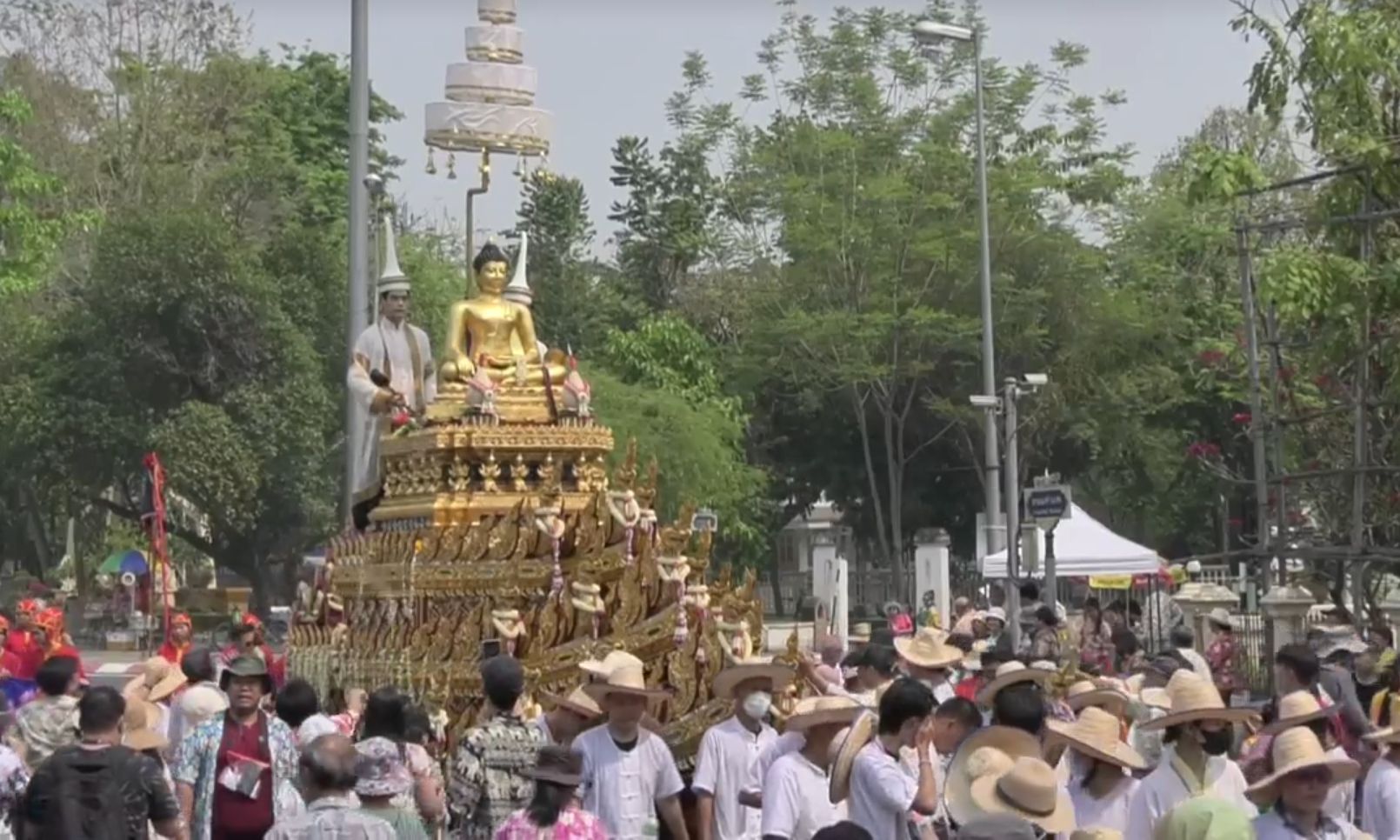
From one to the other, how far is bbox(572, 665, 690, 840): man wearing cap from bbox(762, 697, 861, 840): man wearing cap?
1.08m

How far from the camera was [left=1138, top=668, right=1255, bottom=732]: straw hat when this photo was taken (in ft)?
28.2

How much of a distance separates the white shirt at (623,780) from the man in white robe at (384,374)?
7.45 meters

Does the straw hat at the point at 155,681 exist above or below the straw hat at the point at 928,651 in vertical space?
below

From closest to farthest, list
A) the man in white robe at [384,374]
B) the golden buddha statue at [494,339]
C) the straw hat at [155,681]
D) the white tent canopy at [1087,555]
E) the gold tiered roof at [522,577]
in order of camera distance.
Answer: the straw hat at [155,681], the gold tiered roof at [522,577], the golden buddha statue at [494,339], the man in white robe at [384,374], the white tent canopy at [1087,555]

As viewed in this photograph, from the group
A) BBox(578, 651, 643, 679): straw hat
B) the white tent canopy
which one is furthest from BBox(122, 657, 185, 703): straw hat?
the white tent canopy

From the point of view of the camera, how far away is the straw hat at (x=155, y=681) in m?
11.9

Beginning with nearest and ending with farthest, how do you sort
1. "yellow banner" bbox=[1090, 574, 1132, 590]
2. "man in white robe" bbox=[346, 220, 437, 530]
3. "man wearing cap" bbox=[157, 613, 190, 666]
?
"man wearing cap" bbox=[157, 613, 190, 666] → "man in white robe" bbox=[346, 220, 437, 530] → "yellow banner" bbox=[1090, 574, 1132, 590]

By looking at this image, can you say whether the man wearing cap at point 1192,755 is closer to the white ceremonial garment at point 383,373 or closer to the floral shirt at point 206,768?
the floral shirt at point 206,768

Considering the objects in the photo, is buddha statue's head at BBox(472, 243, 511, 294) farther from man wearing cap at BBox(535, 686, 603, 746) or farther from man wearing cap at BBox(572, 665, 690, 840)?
man wearing cap at BBox(572, 665, 690, 840)

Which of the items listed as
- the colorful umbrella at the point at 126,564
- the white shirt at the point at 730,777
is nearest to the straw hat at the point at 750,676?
the white shirt at the point at 730,777

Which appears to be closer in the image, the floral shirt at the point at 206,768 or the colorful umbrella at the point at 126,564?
→ the floral shirt at the point at 206,768

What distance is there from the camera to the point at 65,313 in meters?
42.8

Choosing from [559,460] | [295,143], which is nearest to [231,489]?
[295,143]

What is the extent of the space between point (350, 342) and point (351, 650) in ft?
10.6
